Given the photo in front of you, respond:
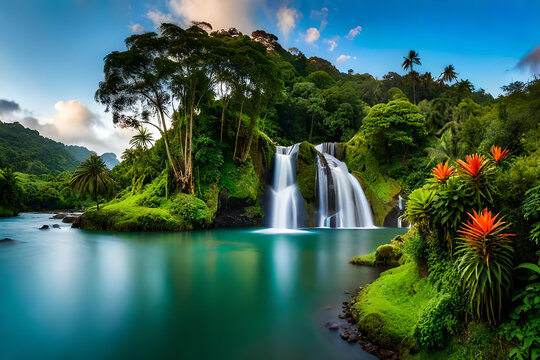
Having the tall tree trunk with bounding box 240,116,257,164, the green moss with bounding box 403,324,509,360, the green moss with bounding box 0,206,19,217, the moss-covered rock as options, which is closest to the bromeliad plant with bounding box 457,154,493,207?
the green moss with bounding box 403,324,509,360

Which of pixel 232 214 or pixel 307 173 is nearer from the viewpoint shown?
pixel 232 214

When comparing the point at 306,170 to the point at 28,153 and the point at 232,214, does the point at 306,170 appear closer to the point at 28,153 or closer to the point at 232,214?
the point at 232,214

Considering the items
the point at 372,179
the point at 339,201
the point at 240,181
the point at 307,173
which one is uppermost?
the point at 307,173

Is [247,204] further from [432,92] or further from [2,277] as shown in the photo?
[432,92]

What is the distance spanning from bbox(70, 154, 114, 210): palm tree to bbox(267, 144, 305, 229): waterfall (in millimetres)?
11243

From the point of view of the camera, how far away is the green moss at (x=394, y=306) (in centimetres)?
380

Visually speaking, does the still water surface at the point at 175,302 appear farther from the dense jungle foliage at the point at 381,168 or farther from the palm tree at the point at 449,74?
the palm tree at the point at 449,74

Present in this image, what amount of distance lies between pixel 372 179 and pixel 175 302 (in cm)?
2309

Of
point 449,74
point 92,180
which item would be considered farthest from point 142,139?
point 449,74

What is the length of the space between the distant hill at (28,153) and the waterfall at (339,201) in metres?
41.9

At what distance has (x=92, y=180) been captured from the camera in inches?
715

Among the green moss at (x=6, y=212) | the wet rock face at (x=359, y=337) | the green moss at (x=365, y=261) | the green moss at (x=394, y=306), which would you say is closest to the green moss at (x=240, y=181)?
the green moss at (x=365, y=261)

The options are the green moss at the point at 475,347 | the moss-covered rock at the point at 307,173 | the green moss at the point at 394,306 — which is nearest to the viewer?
the green moss at the point at 475,347

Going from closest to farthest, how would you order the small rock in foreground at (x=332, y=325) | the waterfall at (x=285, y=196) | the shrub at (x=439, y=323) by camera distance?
the shrub at (x=439, y=323) → the small rock in foreground at (x=332, y=325) → the waterfall at (x=285, y=196)
